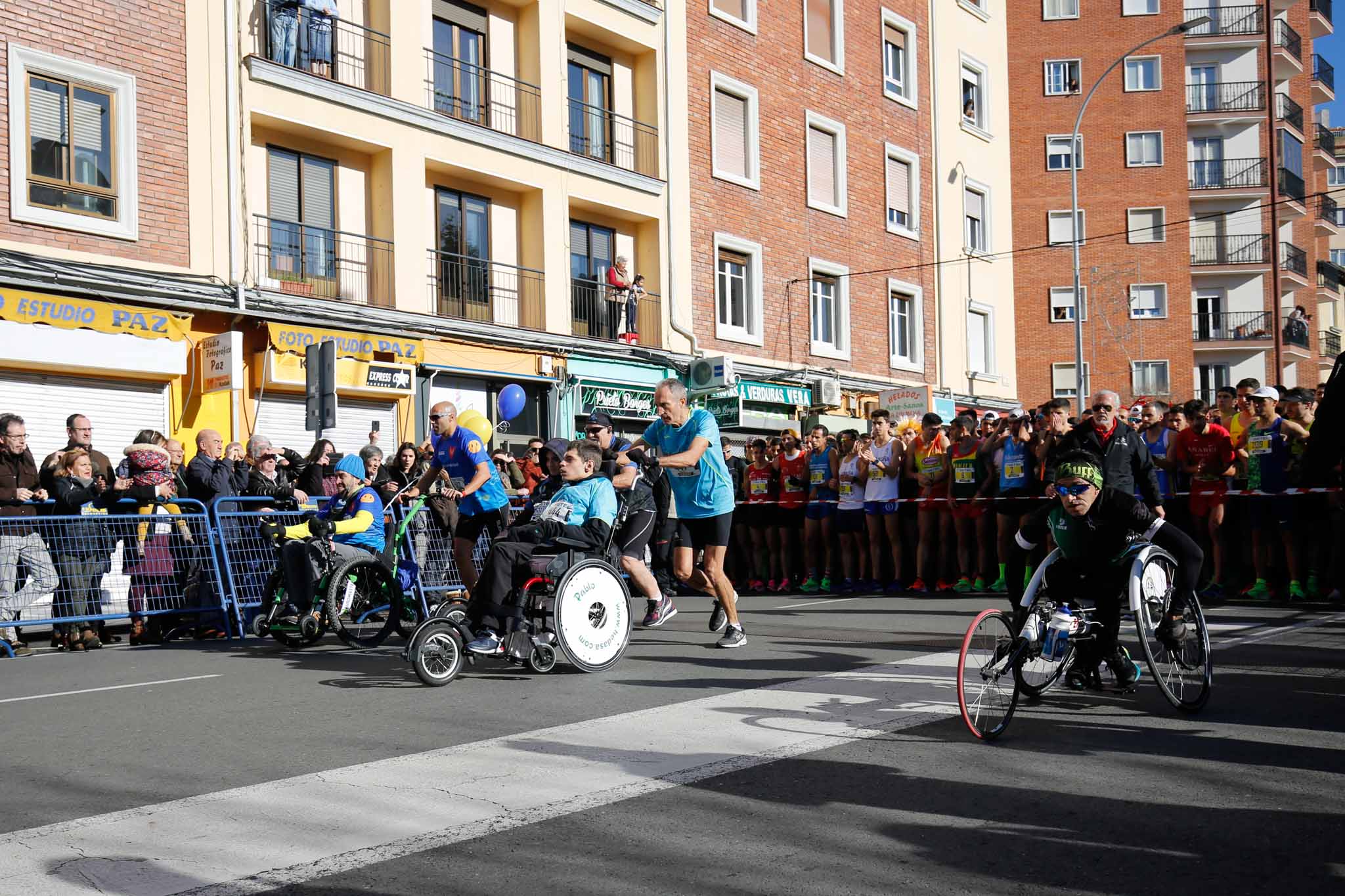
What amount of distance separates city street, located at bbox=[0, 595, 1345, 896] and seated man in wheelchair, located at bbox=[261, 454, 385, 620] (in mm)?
1566

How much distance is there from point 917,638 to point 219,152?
1314cm

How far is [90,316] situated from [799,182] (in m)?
17.4

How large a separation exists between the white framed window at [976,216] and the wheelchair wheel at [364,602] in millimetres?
27587

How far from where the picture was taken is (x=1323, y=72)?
57031 millimetres

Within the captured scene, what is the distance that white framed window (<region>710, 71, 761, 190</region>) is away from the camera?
92.3ft

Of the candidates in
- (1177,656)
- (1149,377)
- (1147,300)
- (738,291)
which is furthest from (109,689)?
(1147,300)

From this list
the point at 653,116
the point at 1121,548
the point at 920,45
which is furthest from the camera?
the point at 920,45

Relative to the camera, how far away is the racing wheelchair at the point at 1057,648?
20.9ft

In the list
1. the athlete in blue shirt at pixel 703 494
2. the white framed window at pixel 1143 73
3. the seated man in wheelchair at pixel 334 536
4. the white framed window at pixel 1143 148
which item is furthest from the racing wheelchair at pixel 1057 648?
the white framed window at pixel 1143 73

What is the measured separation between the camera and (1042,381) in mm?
48688

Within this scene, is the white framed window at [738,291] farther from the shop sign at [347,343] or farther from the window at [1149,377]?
the window at [1149,377]

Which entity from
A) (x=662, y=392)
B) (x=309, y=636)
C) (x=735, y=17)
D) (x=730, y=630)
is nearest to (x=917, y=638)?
(x=730, y=630)

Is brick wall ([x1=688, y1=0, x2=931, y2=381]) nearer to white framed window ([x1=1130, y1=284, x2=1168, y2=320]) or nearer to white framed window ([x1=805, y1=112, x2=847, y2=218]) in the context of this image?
white framed window ([x1=805, y1=112, x2=847, y2=218])

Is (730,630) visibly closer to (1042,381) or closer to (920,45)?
(920,45)
